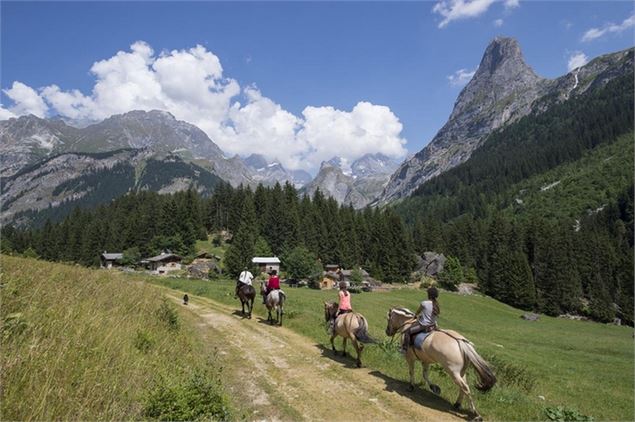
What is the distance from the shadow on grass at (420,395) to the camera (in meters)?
11.5

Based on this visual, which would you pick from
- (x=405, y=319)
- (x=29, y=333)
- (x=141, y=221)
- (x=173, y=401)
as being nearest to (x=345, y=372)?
(x=405, y=319)

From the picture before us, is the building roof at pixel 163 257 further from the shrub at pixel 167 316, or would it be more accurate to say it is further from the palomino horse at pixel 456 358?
the palomino horse at pixel 456 358

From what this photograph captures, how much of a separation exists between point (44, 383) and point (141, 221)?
395 ft

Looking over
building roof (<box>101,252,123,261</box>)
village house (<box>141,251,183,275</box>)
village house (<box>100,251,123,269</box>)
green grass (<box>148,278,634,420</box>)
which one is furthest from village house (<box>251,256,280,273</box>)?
building roof (<box>101,252,123,261</box>)

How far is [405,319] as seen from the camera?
14.8 meters

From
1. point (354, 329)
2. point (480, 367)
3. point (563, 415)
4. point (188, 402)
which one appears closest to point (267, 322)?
point (354, 329)

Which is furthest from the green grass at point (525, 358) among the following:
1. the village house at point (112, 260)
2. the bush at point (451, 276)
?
the village house at point (112, 260)

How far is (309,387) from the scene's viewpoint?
12.8m

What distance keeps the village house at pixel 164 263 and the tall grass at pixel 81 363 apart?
297 feet

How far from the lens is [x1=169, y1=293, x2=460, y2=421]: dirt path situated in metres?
10.8

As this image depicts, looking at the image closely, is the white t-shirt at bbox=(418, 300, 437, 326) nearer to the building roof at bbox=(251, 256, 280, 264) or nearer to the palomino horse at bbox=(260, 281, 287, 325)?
the palomino horse at bbox=(260, 281, 287, 325)

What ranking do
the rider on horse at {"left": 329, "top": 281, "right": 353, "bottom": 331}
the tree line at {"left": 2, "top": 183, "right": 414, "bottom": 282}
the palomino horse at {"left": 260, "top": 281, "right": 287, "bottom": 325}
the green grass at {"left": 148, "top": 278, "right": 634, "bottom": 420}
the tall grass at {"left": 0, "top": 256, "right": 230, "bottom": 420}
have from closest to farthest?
the tall grass at {"left": 0, "top": 256, "right": 230, "bottom": 420}
the green grass at {"left": 148, "top": 278, "right": 634, "bottom": 420}
the rider on horse at {"left": 329, "top": 281, "right": 353, "bottom": 331}
the palomino horse at {"left": 260, "top": 281, "right": 287, "bottom": 325}
the tree line at {"left": 2, "top": 183, "right": 414, "bottom": 282}

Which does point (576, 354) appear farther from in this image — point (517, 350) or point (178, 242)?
point (178, 242)

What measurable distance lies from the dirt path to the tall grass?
1906 mm
